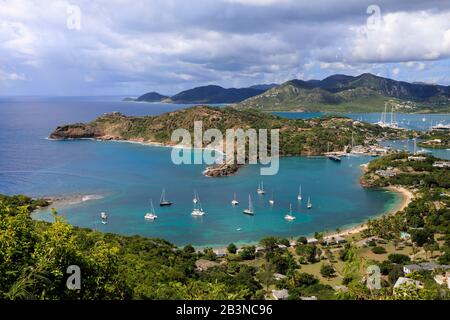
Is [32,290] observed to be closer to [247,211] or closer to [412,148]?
[247,211]


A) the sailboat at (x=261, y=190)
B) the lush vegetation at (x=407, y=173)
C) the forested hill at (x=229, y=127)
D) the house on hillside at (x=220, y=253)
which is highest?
the forested hill at (x=229, y=127)

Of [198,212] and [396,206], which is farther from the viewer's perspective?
[396,206]

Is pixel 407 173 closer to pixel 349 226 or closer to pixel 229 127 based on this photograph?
pixel 349 226

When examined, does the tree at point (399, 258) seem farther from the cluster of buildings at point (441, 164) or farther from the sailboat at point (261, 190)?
the cluster of buildings at point (441, 164)

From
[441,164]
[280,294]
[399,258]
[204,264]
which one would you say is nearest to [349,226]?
[399,258]

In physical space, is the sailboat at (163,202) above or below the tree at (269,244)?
above

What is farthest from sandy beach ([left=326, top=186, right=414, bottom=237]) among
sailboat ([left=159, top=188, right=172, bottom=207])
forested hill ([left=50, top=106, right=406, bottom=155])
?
forested hill ([left=50, top=106, right=406, bottom=155])

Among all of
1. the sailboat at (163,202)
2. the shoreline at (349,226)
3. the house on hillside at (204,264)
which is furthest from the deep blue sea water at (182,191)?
the house on hillside at (204,264)

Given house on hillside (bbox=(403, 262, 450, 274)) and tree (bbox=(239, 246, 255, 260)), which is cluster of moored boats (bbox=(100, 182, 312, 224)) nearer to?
tree (bbox=(239, 246, 255, 260))
